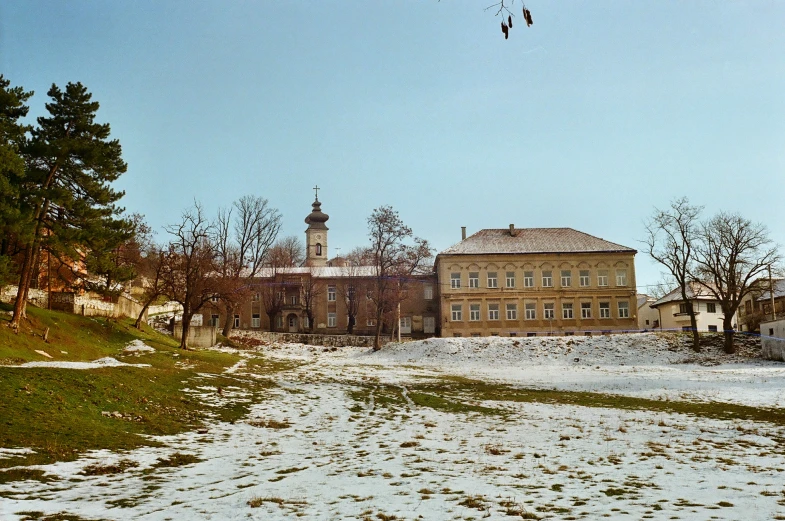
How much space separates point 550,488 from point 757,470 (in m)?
3.81

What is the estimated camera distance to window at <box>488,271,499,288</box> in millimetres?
71750

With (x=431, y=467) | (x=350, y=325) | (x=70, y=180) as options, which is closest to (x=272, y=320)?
(x=350, y=325)

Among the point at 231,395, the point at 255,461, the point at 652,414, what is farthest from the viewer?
the point at 231,395

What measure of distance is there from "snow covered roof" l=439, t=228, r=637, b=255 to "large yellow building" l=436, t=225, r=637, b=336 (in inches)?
6.5

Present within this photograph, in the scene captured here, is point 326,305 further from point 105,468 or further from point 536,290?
point 105,468

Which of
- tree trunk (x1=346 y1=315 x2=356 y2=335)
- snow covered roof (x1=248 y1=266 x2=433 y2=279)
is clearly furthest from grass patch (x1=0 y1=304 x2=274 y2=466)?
snow covered roof (x1=248 y1=266 x2=433 y2=279)

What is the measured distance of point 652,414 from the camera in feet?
61.6

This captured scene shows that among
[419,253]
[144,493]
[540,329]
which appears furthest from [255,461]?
[540,329]

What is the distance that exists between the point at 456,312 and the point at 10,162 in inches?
2102

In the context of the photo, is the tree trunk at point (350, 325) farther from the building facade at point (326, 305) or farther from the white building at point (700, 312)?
the white building at point (700, 312)

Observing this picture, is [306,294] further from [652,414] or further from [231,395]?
[652,414]

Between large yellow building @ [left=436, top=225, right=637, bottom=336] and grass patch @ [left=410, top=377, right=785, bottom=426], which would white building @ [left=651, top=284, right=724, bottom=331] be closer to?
large yellow building @ [left=436, top=225, right=637, bottom=336]

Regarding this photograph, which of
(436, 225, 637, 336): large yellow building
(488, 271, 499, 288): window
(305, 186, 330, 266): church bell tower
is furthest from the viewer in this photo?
(305, 186, 330, 266): church bell tower

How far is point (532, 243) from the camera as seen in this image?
7381 centimetres
